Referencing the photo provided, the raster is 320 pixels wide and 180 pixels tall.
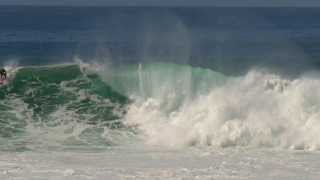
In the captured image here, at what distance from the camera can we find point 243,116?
18.8 metres

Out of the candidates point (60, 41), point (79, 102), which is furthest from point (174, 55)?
point (60, 41)

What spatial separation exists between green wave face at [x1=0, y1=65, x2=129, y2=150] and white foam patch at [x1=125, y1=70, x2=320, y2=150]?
0.98m

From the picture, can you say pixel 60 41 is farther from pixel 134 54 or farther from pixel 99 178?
pixel 99 178

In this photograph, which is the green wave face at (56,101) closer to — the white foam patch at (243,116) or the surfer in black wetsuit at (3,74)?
the surfer in black wetsuit at (3,74)

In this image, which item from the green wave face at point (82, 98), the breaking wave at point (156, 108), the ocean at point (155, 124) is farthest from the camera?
the green wave face at point (82, 98)

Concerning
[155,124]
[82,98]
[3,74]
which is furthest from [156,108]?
[3,74]

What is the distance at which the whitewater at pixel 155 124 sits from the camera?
14.6 m

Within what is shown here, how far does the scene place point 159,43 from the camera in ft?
121

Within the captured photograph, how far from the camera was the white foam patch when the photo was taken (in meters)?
17.7

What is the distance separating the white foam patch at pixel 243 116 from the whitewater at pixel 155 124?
Result: 0.03 meters

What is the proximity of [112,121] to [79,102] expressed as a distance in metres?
1.99

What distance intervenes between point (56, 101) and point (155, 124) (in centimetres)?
378

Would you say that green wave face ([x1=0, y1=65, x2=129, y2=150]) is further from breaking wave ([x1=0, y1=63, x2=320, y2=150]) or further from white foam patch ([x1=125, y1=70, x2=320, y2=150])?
white foam patch ([x1=125, y1=70, x2=320, y2=150])

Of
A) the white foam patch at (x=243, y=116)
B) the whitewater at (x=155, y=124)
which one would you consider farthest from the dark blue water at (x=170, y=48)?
the white foam patch at (x=243, y=116)
